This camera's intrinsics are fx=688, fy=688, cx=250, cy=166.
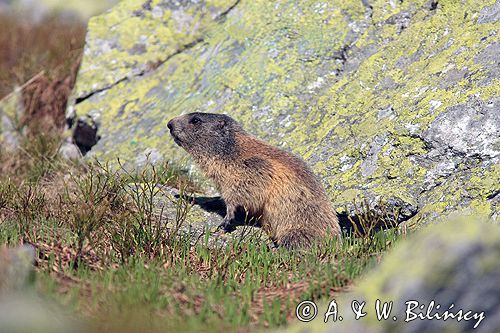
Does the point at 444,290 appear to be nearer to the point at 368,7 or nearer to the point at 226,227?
the point at 226,227

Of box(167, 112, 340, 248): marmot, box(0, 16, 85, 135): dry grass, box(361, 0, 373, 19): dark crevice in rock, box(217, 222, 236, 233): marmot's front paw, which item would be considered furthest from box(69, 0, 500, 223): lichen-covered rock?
box(0, 16, 85, 135): dry grass

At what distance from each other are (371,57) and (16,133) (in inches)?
234

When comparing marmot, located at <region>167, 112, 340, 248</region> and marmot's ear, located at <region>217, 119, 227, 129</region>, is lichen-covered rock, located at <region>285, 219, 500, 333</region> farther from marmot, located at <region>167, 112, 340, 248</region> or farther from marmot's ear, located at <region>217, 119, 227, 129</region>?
marmot's ear, located at <region>217, 119, 227, 129</region>

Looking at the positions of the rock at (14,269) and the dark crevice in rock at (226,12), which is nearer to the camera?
the rock at (14,269)

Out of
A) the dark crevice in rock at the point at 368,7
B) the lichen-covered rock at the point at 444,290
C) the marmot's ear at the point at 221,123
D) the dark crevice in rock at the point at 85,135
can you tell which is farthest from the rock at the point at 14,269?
the dark crevice in rock at the point at 368,7

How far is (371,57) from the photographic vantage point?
8250mm

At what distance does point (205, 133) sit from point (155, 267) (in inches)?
119

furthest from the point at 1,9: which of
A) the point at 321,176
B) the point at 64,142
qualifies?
the point at 321,176

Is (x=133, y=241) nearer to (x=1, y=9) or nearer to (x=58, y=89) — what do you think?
(x=58, y=89)

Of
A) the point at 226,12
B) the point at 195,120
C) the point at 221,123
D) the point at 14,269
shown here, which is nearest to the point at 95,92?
the point at 226,12

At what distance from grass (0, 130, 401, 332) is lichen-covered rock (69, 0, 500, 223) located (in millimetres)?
804

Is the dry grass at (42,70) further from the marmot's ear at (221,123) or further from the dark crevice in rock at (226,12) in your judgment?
the marmot's ear at (221,123)

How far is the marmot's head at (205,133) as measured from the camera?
782 cm

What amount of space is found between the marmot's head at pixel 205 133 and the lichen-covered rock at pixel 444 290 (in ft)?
14.6
